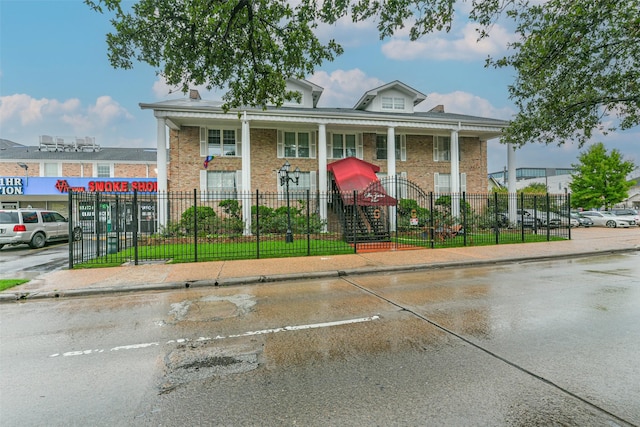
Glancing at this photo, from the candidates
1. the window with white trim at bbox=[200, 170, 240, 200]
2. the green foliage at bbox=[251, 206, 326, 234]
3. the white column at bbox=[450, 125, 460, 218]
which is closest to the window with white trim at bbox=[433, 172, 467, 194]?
the white column at bbox=[450, 125, 460, 218]

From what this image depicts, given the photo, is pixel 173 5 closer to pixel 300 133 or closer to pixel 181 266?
pixel 181 266

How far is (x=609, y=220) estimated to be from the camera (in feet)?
91.1

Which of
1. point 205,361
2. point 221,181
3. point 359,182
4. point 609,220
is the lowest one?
point 205,361

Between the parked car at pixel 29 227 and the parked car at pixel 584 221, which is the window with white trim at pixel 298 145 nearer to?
the parked car at pixel 29 227

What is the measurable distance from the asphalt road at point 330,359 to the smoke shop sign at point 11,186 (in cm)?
3036

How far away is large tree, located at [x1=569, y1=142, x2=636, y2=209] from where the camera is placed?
3553 centimetres

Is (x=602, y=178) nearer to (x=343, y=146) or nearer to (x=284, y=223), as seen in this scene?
(x=343, y=146)

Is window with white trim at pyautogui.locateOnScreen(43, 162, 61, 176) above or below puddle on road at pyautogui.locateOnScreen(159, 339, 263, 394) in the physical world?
above

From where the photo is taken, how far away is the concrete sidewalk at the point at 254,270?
7840mm

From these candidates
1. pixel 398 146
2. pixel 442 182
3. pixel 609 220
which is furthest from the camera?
pixel 609 220

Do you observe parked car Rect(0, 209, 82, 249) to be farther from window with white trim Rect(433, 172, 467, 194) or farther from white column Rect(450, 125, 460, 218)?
window with white trim Rect(433, 172, 467, 194)

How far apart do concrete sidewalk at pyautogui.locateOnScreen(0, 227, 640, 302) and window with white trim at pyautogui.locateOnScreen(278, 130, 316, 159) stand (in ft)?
39.6

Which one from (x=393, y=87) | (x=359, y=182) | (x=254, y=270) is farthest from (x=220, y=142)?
(x=254, y=270)

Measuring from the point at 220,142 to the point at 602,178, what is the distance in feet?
132
